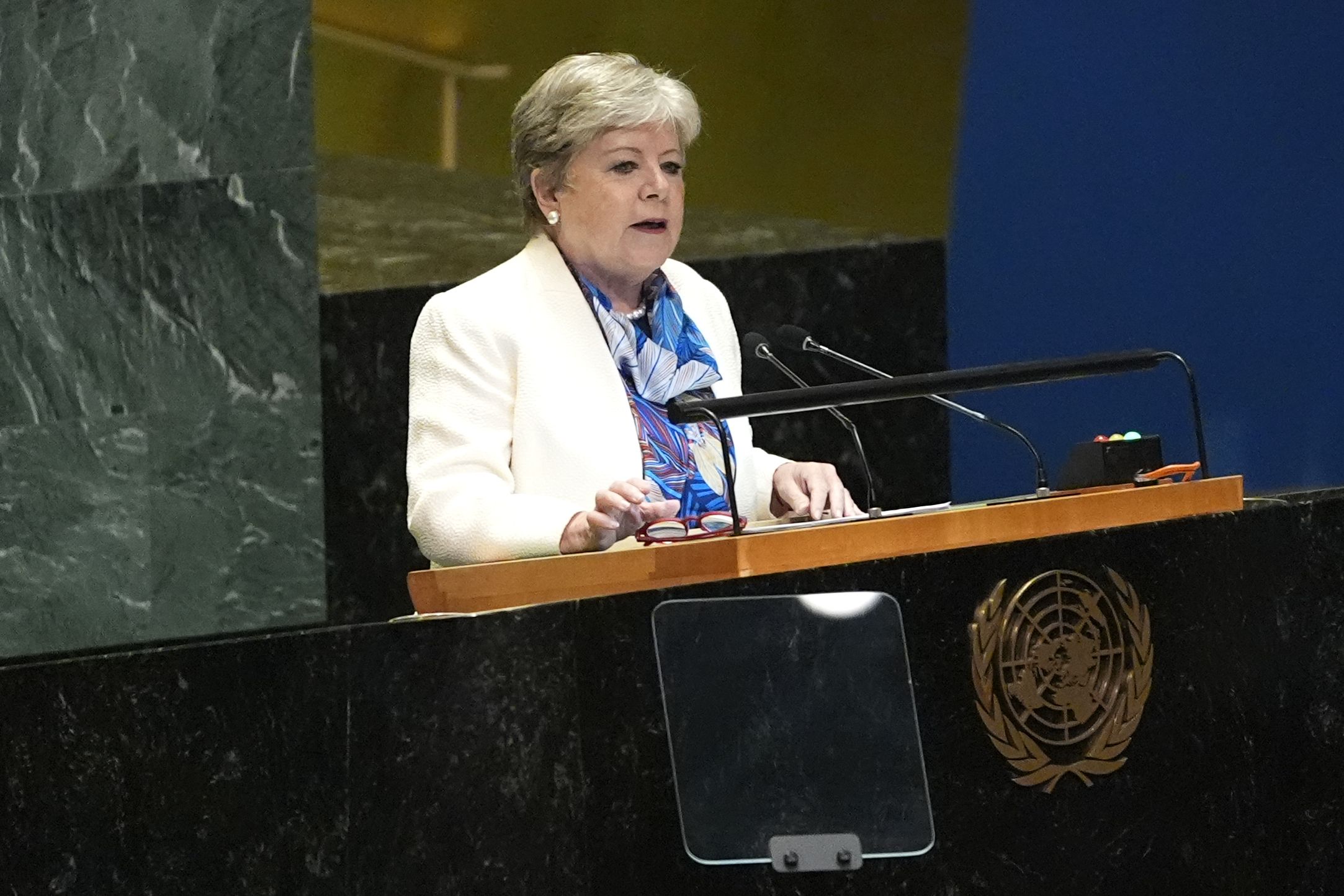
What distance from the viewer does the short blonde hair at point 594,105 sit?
265 centimetres

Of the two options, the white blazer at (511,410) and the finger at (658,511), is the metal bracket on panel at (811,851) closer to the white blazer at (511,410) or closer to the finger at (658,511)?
the finger at (658,511)

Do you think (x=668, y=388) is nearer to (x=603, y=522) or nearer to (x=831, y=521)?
(x=603, y=522)

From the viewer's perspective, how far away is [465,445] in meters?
2.50

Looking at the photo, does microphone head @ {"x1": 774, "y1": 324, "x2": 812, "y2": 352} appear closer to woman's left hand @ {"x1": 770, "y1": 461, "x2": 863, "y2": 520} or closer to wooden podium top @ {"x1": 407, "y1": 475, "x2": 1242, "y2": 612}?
woman's left hand @ {"x1": 770, "y1": 461, "x2": 863, "y2": 520}

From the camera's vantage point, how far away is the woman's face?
2664 millimetres

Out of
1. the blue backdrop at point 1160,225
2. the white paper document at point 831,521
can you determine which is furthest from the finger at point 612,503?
the blue backdrop at point 1160,225

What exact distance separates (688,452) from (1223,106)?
192cm

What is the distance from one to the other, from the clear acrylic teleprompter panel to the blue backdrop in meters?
2.17

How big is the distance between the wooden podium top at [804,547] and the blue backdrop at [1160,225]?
1902 mm

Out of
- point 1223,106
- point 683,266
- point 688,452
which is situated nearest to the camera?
point 688,452

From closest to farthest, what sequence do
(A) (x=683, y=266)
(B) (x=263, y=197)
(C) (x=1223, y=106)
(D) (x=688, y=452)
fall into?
(D) (x=688, y=452)
(A) (x=683, y=266)
(C) (x=1223, y=106)
(B) (x=263, y=197)

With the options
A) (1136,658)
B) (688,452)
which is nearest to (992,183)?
(688,452)

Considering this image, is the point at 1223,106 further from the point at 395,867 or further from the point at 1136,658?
the point at 395,867

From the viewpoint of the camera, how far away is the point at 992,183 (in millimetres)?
4117
